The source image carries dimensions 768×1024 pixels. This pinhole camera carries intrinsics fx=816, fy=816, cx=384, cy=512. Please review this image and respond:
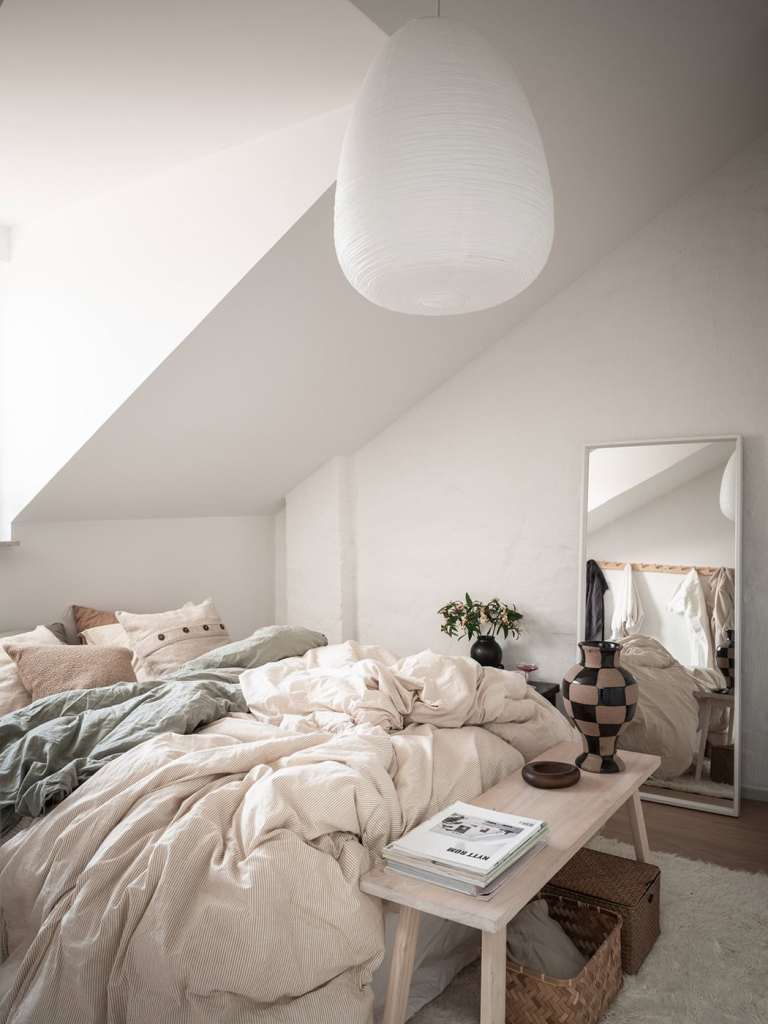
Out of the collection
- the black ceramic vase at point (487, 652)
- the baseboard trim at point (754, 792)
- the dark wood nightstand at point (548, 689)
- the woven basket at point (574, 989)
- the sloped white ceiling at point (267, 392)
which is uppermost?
the sloped white ceiling at point (267, 392)

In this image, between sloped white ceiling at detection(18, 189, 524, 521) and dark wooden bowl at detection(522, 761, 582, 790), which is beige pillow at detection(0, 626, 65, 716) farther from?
dark wooden bowl at detection(522, 761, 582, 790)

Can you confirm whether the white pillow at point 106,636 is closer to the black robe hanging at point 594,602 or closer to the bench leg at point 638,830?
the black robe hanging at point 594,602

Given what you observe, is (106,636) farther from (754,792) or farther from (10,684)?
(754,792)

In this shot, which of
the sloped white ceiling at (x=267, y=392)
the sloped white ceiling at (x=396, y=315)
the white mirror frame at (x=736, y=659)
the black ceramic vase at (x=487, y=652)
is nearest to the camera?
the sloped white ceiling at (x=396, y=315)

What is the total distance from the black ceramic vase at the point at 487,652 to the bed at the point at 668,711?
30.1 inches

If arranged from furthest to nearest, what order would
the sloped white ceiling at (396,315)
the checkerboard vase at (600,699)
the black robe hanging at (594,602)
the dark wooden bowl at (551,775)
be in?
the black robe hanging at (594,602)
the sloped white ceiling at (396,315)
the checkerboard vase at (600,699)
the dark wooden bowl at (551,775)

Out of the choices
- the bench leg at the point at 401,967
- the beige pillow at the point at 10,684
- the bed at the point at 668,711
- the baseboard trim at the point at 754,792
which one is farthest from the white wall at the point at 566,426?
the bench leg at the point at 401,967

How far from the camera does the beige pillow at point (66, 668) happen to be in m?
3.04

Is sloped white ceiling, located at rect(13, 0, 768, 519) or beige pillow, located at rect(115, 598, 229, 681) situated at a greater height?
sloped white ceiling, located at rect(13, 0, 768, 519)

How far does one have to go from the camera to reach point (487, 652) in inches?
165

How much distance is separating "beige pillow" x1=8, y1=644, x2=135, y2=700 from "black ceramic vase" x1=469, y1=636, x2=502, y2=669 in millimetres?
1777

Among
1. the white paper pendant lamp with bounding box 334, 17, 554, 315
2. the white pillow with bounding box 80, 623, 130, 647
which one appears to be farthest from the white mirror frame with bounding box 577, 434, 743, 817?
the white pillow with bounding box 80, 623, 130, 647

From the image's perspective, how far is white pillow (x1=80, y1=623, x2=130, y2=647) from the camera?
148 inches

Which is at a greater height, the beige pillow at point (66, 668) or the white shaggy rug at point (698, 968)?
the beige pillow at point (66, 668)
